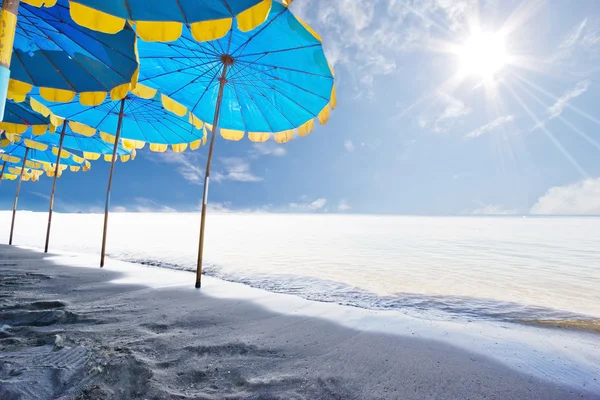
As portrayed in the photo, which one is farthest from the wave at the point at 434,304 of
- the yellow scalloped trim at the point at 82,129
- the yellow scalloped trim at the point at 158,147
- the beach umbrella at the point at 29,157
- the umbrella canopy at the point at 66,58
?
the beach umbrella at the point at 29,157

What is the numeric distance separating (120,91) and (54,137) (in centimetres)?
744

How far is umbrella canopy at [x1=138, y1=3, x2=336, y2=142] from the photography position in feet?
12.9

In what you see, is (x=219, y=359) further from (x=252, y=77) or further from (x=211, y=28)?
(x=252, y=77)

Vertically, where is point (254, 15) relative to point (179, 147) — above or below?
below

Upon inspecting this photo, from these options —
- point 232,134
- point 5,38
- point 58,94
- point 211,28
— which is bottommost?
point 5,38

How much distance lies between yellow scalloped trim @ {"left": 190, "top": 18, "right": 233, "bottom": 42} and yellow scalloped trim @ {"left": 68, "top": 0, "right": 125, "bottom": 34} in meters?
0.67

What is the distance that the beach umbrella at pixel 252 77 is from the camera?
3955mm

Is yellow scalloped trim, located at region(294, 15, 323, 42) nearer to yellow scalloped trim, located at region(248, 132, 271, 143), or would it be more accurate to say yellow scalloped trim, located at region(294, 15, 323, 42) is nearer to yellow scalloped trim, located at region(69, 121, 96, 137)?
Result: yellow scalloped trim, located at region(248, 132, 271, 143)

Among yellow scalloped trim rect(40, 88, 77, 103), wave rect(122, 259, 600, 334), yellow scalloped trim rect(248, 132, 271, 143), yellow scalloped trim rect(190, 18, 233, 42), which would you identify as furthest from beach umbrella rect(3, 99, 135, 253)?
wave rect(122, 259, 600, 334)

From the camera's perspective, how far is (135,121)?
753 cm

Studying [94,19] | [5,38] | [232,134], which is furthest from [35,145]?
[5,38]

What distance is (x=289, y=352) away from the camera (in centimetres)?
232

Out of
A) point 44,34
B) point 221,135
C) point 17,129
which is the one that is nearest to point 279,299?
point 221,135

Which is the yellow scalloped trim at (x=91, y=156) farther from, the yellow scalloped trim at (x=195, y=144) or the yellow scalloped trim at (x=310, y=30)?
the yellow scalloped trim at (x=310, y=30)
